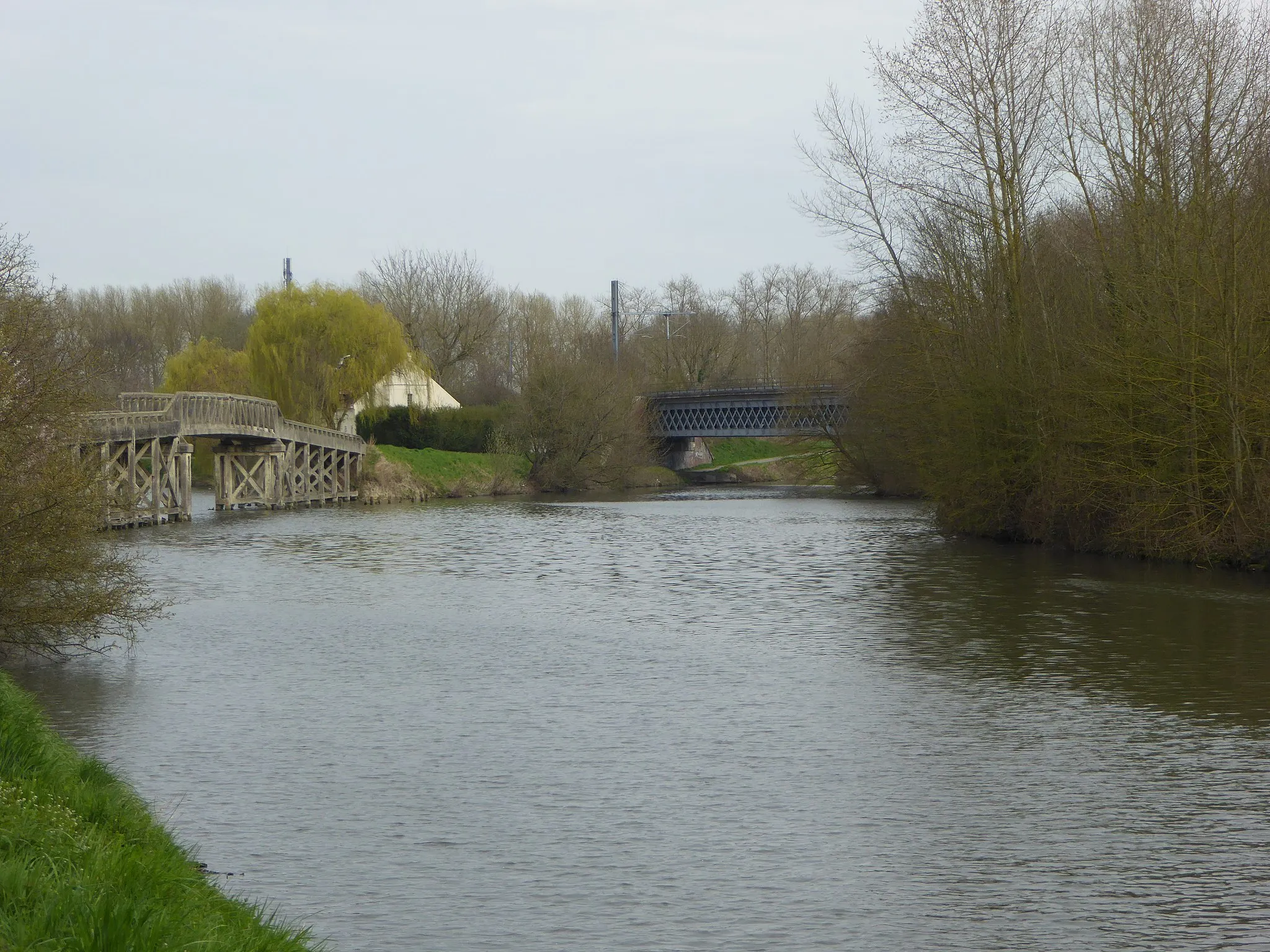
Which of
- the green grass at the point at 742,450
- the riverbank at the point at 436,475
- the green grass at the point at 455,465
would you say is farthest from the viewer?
the green grass at the point at 742,450

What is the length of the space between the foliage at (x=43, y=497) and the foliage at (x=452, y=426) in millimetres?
50264

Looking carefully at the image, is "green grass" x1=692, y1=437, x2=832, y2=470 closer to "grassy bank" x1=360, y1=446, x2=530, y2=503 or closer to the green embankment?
"grassy bank" x1=360, y1=446, x2=530, y2=503

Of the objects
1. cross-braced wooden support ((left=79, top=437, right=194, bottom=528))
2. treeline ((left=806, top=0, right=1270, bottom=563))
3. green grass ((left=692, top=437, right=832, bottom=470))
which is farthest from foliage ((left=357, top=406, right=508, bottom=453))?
treeline ((left=806, top=0, right=1270, bottom=563))

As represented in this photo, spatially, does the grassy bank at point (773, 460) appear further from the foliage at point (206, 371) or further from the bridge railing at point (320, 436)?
the foliage at point (206, 371)

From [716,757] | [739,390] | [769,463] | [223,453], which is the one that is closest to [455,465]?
[223,453]

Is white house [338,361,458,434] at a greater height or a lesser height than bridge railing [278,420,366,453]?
greater

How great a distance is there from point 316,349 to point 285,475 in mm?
8299

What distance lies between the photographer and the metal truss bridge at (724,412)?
70938 millimetres

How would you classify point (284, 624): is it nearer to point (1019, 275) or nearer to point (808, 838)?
point (808, 838)

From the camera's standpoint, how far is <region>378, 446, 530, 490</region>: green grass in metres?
62.7

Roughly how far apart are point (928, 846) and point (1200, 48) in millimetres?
21902

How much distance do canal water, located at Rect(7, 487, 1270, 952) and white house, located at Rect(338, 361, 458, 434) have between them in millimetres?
39398

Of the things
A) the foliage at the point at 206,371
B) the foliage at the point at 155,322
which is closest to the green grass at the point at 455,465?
the foliage at the point at 206,371

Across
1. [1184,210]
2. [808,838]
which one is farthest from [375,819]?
[1184,210]
